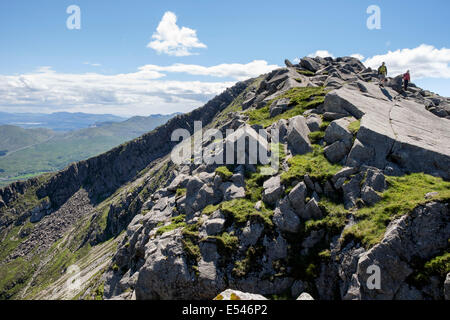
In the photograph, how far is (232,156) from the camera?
2959 centimetres

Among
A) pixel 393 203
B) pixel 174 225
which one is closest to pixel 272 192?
pixel 393 203

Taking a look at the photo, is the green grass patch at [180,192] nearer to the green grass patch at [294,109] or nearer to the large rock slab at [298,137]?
the large rock slab at [298,137]

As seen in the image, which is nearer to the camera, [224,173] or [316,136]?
[224,173]

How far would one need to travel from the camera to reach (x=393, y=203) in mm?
18094

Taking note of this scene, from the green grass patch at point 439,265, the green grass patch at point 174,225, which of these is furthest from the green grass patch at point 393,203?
the green grass patch at point 174,225

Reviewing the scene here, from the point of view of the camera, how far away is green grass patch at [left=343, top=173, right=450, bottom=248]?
56.1 feet

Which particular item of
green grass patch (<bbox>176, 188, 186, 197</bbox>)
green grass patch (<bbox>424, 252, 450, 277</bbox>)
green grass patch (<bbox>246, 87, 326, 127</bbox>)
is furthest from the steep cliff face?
green grass patch (<bbox>246, 87, 326, 127</bbox>)

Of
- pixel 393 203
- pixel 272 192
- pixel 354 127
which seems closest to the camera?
pixel 393 203

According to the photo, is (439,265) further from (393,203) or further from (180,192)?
(180,192)

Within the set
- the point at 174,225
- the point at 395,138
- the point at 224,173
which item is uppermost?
the point at 395,138

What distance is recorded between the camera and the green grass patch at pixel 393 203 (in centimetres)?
1709

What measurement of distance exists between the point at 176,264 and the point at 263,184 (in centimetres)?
1134

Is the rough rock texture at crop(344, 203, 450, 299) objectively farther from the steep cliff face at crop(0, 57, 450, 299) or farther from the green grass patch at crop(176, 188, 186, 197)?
→ the green grass patch at crop(176, 188, 186, 197)
